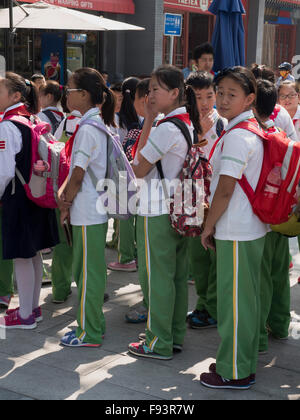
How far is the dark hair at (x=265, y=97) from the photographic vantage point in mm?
3627

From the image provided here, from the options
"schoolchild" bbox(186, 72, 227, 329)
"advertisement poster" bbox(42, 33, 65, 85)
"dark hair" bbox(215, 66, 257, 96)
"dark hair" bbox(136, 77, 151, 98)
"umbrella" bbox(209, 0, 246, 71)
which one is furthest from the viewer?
"advertisement poster" bbox(42, 33, 65, 85)

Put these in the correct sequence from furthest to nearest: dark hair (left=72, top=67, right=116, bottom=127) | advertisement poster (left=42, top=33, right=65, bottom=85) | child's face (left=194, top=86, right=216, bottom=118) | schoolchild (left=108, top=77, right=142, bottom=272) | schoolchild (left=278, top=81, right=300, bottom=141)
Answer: advertisement poster (left=42, top=33, right=65, bottom=85), schoolchild (left=278, top=81, right=300, bottom=141), schoolchild (left=108, top=77, right=142, bottom=272), child's face (left=194, top=86, right=216, bottom=118), dark hair (left=72, top=67, right=116, bottom=127)

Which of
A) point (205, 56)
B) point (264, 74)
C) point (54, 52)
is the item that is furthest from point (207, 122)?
point (54, 52)

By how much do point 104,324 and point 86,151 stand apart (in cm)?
127

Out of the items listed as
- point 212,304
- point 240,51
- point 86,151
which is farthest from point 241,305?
point 240,51

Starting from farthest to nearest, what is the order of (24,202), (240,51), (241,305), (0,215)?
(240,51) < (0,215) < (24,202) < (241,305)

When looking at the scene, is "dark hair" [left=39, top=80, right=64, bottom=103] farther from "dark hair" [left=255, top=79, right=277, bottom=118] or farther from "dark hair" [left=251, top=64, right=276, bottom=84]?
"dark hair" [left=255, top=79, right=277, bottom=118]

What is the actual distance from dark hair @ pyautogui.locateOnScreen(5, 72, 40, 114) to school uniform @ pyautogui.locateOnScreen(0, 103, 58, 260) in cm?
14

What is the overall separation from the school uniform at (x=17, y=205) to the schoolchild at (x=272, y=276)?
160 cm

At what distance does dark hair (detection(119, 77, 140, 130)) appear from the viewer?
17.6 ft

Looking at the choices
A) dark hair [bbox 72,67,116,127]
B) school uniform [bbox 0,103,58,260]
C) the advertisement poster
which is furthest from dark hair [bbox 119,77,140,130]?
the advertisement poster

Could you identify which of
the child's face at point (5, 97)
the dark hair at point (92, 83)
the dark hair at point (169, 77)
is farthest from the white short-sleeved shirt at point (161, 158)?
the child's face at point (5, 97)

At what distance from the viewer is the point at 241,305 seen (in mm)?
3279
